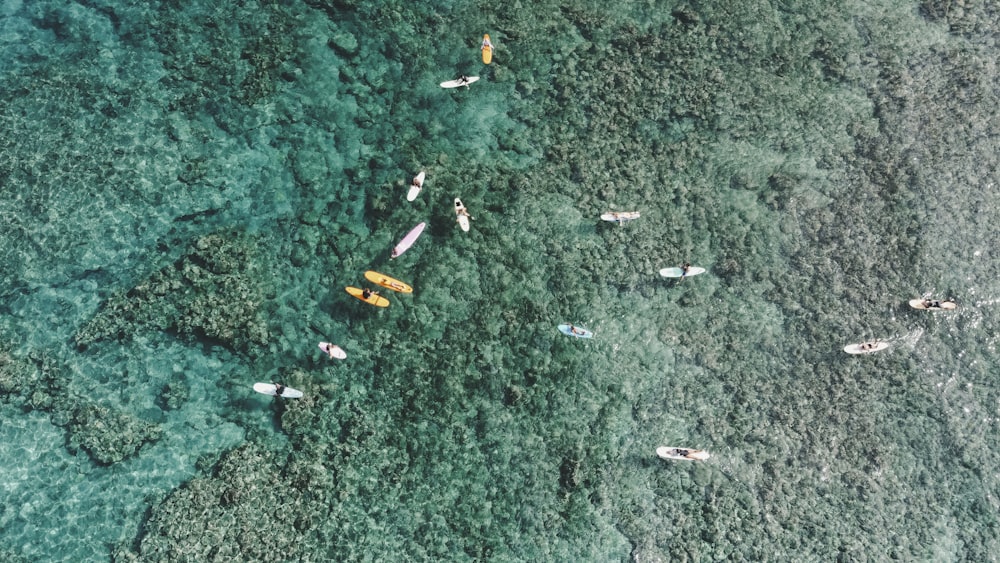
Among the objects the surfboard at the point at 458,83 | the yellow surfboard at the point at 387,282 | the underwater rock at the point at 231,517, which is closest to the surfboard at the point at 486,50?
the surfboard at the point at 458,83

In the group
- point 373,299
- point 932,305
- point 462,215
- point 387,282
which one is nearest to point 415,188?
point 462,215

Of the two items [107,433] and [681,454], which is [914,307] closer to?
[681,454]

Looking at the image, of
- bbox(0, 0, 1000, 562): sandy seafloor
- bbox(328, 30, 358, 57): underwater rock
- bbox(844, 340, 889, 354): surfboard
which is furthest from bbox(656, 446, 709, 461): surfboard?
bbox(328, 30, 358, 57): underwater rock

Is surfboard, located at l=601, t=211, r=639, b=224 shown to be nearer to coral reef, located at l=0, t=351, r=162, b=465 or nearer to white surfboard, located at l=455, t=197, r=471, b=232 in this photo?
white surfboard, located at l=455, t=197, r=471, b=232

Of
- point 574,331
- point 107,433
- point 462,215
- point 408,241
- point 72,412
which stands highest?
point 462,215

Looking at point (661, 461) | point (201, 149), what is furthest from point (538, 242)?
point (201, 149)

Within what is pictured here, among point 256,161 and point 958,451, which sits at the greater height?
point 256,161

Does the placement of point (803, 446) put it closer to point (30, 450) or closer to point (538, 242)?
point (538, 242)

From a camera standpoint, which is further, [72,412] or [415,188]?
[415,188]
